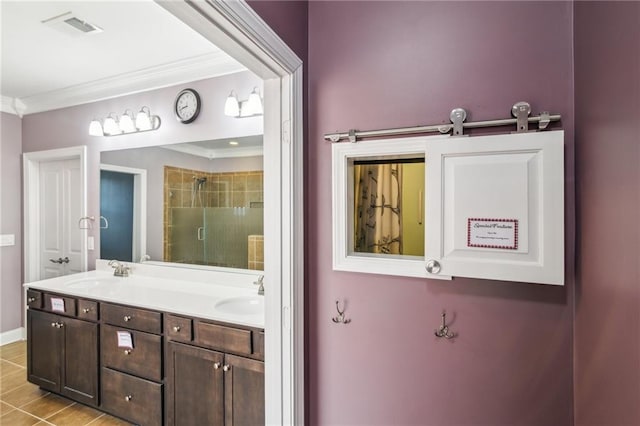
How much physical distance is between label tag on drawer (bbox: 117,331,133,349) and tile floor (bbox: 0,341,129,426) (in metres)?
0.61

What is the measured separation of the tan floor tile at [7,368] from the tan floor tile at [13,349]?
143 mm

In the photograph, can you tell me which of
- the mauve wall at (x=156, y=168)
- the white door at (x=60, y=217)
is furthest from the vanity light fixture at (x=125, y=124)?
the white door at (x=60, y=217)

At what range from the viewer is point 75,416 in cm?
212

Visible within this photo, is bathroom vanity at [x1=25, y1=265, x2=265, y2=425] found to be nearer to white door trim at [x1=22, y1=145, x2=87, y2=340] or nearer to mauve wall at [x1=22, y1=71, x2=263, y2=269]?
mauve wall at [x1=22, y1=71, x2=263, y2=269]

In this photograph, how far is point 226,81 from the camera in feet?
7.29

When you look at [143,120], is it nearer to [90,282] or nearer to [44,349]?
[90,282]

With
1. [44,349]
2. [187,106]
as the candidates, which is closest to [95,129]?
[187,106]

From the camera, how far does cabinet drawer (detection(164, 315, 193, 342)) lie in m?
1.72

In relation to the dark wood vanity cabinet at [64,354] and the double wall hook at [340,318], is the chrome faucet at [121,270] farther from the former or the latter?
the double wall hook at [340,318]

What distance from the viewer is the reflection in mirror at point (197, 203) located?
2.19 m

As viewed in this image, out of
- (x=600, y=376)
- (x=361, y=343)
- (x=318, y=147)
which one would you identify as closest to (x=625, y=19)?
(x=600, y=376)

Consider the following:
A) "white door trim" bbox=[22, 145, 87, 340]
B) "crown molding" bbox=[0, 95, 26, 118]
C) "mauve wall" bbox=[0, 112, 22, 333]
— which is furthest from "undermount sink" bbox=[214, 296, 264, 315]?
"crown molding" bbox=[0, 95, 26, 118]

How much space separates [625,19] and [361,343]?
A: 127 cm

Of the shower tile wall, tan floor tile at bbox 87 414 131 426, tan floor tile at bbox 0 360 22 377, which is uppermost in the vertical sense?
the shower tile wall
